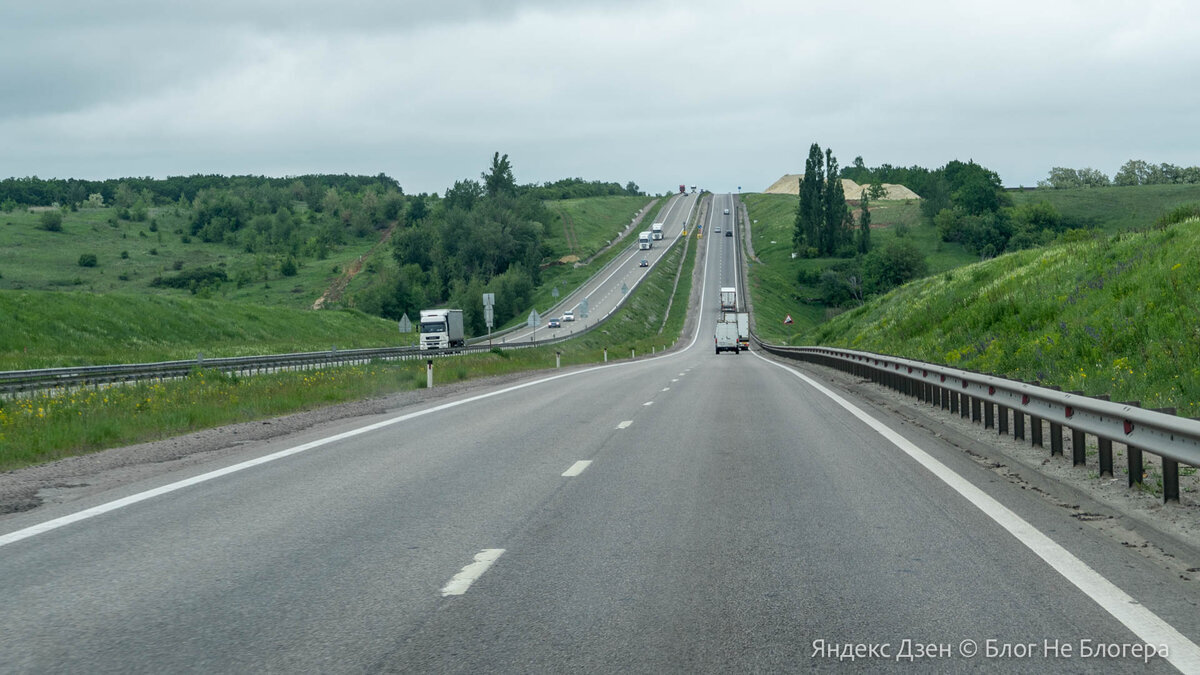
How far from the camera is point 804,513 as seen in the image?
8586mm

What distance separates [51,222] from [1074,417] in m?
186

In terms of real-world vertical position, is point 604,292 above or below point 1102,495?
above

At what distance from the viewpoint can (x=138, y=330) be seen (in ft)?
211

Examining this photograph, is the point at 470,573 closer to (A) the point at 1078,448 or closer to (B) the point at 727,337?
(A) the point at 1078,448

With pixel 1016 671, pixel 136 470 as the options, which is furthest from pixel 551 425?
pixel 1016 671

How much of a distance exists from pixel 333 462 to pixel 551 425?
5.05 meters

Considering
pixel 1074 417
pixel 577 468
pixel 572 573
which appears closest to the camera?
pixel 572 573

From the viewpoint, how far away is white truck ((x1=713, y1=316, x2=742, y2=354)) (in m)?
82.0

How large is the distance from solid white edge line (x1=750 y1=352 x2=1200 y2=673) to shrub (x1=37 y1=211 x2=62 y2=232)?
185 metres

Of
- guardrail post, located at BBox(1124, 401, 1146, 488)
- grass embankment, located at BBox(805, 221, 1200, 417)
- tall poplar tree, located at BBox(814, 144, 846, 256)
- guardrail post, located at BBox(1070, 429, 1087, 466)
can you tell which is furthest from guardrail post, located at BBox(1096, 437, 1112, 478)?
tall poplar tree, located at BBox(814, 144, 846, 256)

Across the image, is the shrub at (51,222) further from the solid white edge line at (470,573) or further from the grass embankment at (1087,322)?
the solid white edge line at (470,573)

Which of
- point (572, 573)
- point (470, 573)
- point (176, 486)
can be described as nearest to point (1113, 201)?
point (176, 486)

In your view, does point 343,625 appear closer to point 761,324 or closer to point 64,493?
point 64,493

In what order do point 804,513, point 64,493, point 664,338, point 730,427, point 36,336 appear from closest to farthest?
1. point 804,513
2. point 64,493
3. point 730,427
4. point 36,336
5. point 664,338
